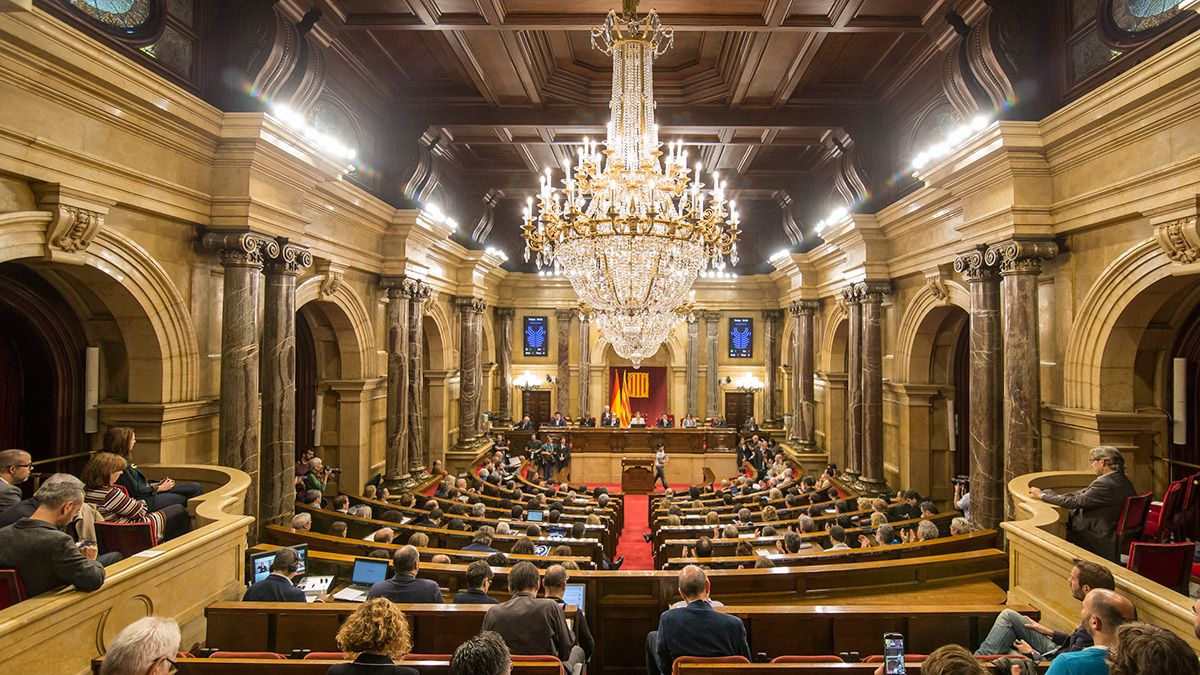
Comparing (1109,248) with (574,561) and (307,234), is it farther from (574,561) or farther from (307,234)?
(307,234)

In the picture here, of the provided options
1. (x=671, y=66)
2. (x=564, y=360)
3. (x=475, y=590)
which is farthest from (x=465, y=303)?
(x=475, y=590)

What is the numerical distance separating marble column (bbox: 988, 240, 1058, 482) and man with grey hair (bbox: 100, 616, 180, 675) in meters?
8.62

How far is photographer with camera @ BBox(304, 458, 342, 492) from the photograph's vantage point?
391 inches

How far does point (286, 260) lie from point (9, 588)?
543 cm

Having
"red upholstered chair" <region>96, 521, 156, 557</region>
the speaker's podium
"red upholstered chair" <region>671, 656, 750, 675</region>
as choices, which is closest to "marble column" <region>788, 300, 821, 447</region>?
the speaker's podium

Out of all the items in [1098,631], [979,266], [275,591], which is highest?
[979,266]

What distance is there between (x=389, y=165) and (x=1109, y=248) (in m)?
11.7

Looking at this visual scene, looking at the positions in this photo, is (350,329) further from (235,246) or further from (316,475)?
(235,246)

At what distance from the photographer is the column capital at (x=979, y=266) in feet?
26.9

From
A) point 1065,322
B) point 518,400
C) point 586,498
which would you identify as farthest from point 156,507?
point 518,400

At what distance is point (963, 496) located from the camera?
31.7 feet

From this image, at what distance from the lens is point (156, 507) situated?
578 cm

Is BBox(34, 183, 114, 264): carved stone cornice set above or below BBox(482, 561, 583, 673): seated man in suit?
above

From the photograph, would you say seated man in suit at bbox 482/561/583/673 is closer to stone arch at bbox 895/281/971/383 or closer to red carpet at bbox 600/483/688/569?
red carpet at bbox 600/483/688/569
